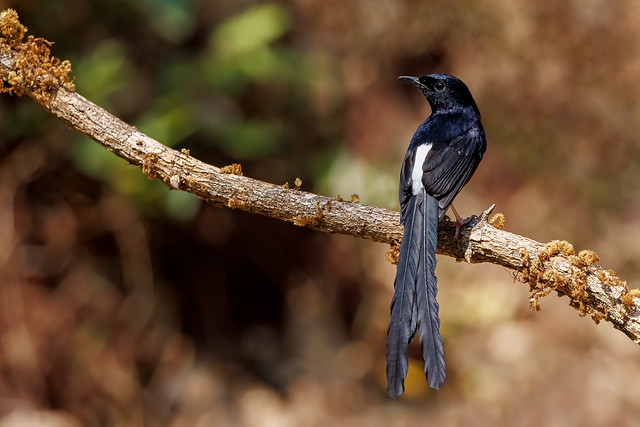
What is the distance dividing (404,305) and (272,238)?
141 inches

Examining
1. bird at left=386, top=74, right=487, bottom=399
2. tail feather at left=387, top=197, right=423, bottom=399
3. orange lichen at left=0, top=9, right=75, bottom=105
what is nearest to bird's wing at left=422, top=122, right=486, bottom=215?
bird at left=386, top=74, right=487, bottom=399

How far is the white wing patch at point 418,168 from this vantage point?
2.94 m

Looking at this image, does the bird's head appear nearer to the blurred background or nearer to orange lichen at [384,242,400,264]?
orange lichen at [384,242,400,264]

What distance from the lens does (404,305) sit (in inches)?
97.0

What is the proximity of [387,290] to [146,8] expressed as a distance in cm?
294

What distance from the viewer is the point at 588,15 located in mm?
6652

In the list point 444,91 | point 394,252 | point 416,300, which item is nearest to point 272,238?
point 444,91

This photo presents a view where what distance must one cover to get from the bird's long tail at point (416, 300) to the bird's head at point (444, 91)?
2.89 ft

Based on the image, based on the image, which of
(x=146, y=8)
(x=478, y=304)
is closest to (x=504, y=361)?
(x=478, y=304)

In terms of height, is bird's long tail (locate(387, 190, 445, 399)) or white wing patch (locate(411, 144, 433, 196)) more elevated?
white wing patch (locate(411, 144, 433, 196))

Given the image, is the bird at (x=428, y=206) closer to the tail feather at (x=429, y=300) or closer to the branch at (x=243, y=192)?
the tail feather at (x=429, y=300)

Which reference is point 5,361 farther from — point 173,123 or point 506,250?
point 506,250

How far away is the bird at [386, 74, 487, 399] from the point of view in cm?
231

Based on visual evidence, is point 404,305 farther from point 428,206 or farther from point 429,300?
point 428,206
